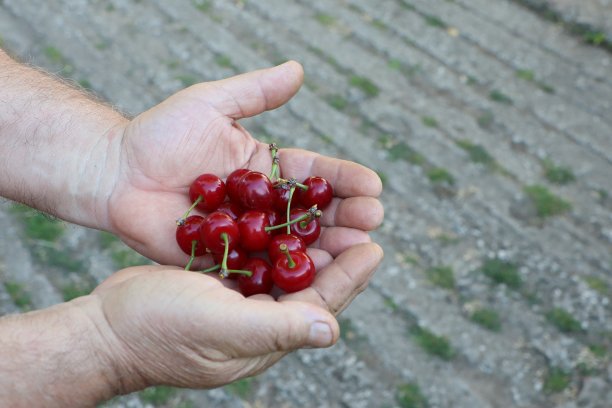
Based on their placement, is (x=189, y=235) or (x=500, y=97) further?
(x=500, y=97)

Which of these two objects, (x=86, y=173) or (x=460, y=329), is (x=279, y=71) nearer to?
(x=86, y=173)

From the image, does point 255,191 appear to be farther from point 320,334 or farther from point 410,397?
point 410,397

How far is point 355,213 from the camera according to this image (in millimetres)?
2766

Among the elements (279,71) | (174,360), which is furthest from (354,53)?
(174,360)

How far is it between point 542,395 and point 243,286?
2.05m

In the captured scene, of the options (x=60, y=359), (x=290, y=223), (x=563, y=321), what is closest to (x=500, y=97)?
(x=563, y=321)

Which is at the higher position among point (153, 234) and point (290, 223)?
point (290, 223)

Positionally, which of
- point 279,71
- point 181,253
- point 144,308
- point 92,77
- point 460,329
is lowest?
point 92,77

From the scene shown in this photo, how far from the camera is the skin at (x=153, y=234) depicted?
82.2 inches

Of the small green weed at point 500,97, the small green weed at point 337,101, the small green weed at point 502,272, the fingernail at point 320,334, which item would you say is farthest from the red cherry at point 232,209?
the small green weed at point 500,97

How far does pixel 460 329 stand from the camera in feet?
13.1

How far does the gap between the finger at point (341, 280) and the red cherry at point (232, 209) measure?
0.55 metres

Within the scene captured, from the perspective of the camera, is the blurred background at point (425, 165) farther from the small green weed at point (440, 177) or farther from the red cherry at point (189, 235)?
the red cherry at point (189, 235)

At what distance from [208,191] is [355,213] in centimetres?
62
